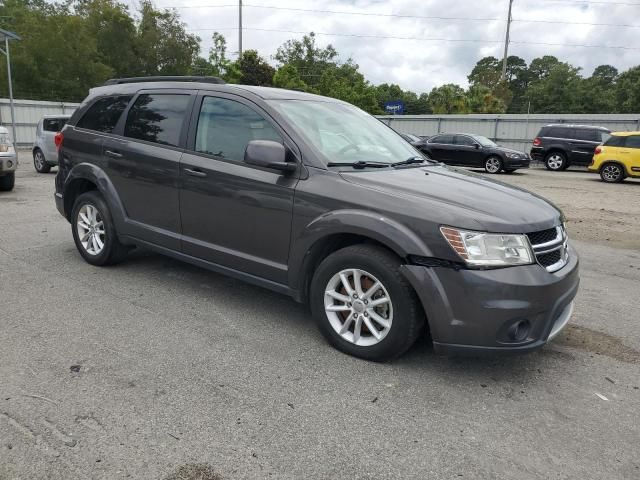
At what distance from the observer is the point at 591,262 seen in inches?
254

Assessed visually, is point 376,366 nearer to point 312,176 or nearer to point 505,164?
point 312,176

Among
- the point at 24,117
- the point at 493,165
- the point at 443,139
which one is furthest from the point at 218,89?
the point at 24,117

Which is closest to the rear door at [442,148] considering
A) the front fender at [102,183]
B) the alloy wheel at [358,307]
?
the front fender at [102,183]

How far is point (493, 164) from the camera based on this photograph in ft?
63.1

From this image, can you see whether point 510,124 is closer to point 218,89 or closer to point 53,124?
point 53,124

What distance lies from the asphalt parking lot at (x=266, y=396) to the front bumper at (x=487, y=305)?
0.32m

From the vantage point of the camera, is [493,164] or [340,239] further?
[493,164]

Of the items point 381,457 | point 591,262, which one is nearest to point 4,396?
point 381,457

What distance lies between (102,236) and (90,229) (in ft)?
0.56

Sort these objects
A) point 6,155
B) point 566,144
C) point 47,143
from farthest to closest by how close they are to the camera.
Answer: point 566,144
point 47,143
point 6,155

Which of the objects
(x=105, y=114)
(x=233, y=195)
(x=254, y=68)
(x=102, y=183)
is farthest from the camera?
(x=254, y=68)

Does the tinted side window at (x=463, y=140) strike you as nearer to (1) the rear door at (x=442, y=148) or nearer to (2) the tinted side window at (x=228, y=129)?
(1) the rear door at (x=442, y=148)

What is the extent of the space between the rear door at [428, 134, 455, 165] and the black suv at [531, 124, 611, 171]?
4.12 metres

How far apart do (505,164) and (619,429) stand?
56.9 ft
